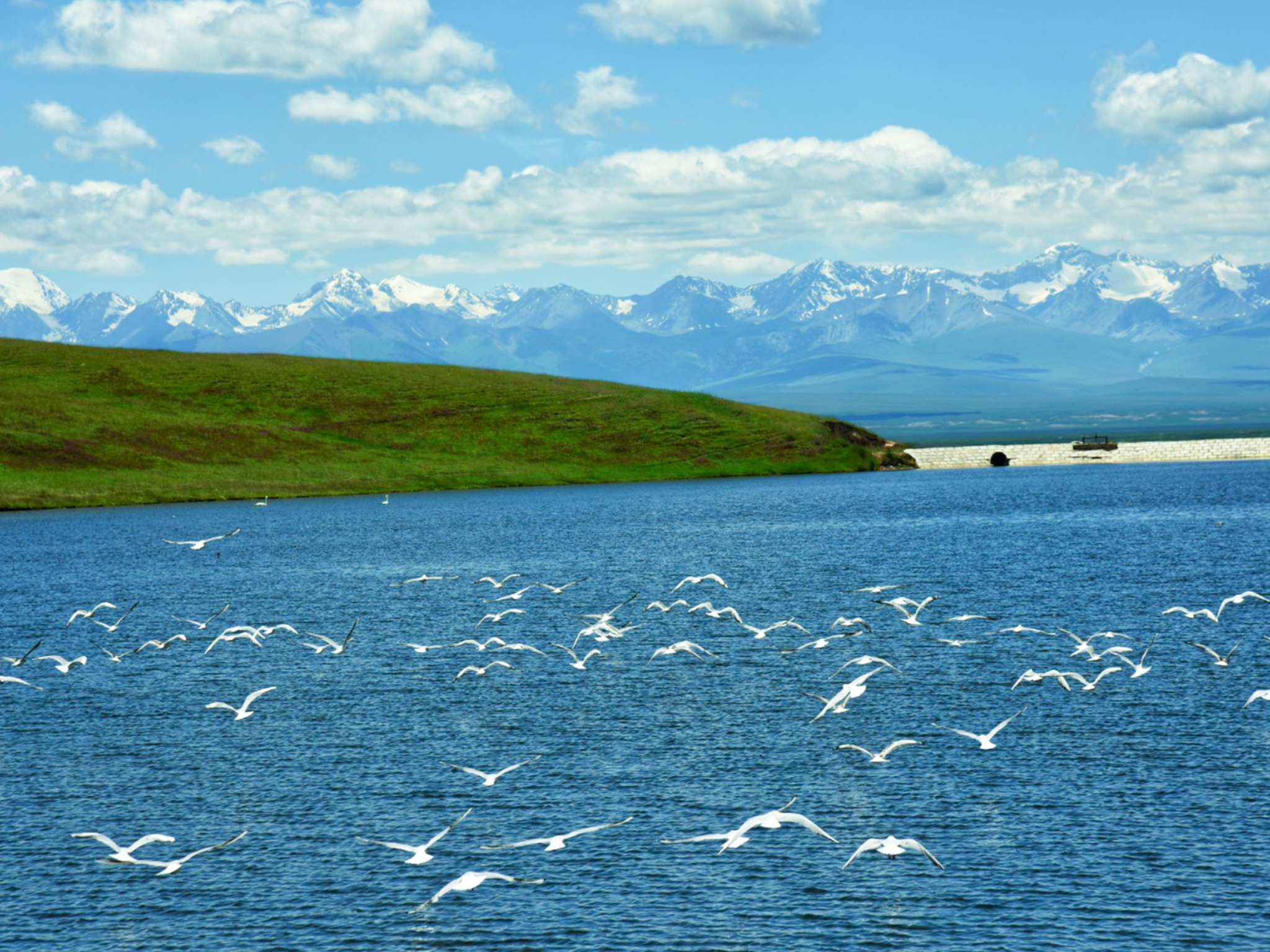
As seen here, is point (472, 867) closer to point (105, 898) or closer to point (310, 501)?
point (105, 898)

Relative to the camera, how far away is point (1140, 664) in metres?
55.7

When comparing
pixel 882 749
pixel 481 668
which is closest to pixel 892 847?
pixel 882 749

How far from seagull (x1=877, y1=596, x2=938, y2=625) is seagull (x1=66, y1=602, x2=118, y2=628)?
143 feet

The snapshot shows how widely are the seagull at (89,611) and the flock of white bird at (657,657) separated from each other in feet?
0.90

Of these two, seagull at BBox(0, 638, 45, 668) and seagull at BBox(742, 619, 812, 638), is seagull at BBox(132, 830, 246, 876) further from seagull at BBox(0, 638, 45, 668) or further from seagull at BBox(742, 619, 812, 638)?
seagull at BBox(742, 619, 812, 638)

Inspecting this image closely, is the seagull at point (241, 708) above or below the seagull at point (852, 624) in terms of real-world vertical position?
below

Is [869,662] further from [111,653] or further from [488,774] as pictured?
[111,653]

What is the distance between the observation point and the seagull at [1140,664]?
53750 millimetres

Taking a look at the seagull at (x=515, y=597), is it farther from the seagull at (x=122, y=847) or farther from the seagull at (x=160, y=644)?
the seagull at (x=122, y=847)

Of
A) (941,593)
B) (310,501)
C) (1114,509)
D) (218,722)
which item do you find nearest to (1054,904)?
(218,722)

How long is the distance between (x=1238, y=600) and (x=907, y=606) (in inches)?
680

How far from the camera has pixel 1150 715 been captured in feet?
156

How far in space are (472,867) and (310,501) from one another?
507ft

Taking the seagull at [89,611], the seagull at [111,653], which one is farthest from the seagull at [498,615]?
the seagull at [89,611]
